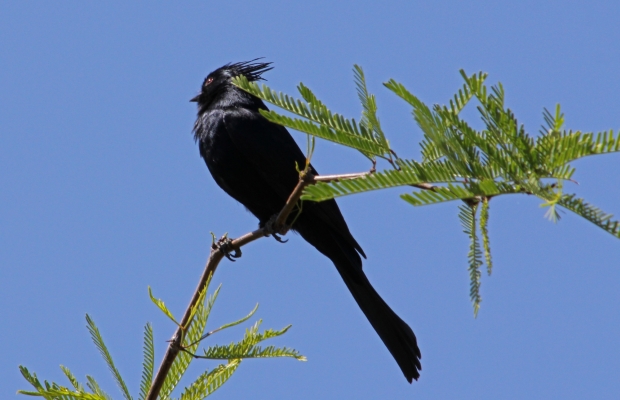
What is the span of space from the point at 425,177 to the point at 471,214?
42 centimetres

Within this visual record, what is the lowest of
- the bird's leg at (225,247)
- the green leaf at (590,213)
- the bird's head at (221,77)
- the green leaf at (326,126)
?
the green leaf at (590,213)

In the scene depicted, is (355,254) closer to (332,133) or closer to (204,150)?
(204,150)

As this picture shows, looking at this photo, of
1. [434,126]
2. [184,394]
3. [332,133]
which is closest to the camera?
[434,126]

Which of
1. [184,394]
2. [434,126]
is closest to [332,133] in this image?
[434,126]

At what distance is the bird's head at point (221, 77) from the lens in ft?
19.9

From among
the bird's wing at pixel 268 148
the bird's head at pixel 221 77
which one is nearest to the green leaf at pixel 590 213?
the bird's wing at pixel 268 148

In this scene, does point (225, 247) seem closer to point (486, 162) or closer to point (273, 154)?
point (273, 154)

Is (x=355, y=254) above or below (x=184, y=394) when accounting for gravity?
above

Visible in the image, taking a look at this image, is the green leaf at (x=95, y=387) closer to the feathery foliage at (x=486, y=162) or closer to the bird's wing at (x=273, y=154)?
the feathery foliage at (x=486, y=162)

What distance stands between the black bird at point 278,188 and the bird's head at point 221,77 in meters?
0.56

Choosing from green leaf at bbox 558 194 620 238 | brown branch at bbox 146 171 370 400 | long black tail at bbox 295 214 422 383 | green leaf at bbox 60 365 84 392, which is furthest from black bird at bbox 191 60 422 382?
green leaf at bbox 558 194 620 238

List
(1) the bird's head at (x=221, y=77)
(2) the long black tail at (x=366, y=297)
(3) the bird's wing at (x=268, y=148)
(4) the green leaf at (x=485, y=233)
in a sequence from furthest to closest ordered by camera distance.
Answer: (1) the bird's head at (x=221, y=77) → (3) the bird's wing at (x=268, y=148) → (2) the long black tail at (x=366, y=297) → (4) the green leaf at (x=485, y=233)

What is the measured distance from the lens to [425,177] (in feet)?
5.66

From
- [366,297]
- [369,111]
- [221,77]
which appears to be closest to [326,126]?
[369,111]
